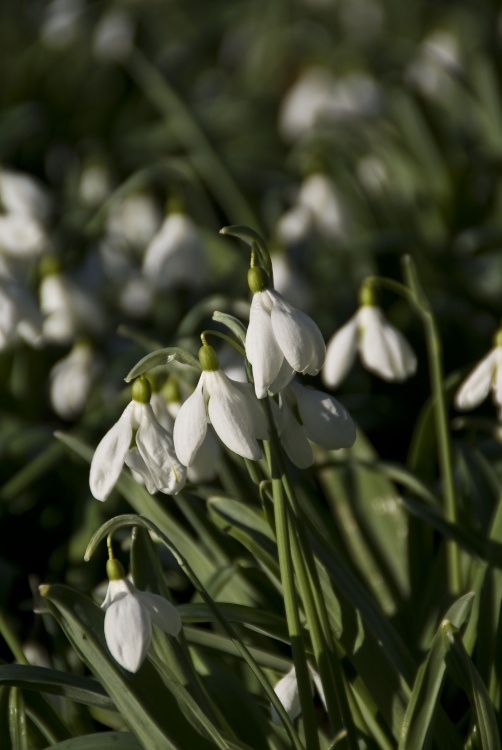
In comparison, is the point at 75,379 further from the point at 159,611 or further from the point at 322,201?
the point at 159,611

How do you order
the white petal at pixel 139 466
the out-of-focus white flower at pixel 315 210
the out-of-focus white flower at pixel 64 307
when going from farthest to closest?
1. the out-of-focus white flower at pixel 315 210
2. the out-of-focus white flower at pixel 64 307
3. the white petal at pixel 139 466

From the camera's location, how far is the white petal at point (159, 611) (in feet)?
3.85

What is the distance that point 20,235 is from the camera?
2336mm

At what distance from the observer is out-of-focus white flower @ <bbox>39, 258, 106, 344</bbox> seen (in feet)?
7.84

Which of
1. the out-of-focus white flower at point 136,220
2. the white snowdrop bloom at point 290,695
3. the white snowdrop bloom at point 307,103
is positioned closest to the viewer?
the white snowdrop bloom at point 290,695

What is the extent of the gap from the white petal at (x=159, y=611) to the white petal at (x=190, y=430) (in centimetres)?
17

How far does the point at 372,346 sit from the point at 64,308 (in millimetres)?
1009

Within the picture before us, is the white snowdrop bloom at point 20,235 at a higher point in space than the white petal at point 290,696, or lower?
higher

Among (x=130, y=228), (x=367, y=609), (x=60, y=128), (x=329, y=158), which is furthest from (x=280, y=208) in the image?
(x=367, y=609)

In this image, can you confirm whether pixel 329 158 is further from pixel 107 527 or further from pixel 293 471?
pixel 107 527

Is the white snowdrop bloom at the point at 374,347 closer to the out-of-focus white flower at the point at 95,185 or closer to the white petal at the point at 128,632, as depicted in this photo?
the white petal at the point at 128,632

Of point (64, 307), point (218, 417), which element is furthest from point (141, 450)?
point (64, 307)

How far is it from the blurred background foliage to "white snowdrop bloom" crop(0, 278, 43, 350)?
21 cm

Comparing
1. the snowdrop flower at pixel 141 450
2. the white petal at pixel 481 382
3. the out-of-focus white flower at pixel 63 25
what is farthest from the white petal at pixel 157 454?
the out-of-focus white flower at pixel 63 25
